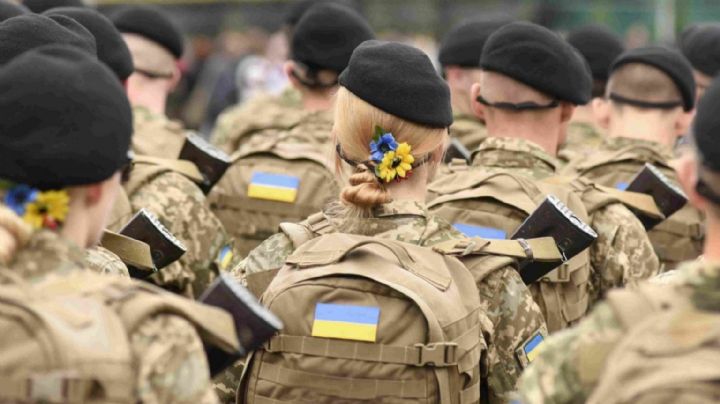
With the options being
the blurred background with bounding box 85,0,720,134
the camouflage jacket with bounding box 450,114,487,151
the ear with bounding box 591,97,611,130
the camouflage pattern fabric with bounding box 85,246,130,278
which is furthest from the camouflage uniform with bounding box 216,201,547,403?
the blurred background with bounding box 85,0,720,134

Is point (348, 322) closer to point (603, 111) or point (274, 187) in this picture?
point (274, 187)

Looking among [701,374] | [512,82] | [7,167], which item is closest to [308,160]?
[512,82]

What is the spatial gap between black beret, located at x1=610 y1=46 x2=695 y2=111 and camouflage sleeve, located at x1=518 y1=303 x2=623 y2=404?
4.18 m

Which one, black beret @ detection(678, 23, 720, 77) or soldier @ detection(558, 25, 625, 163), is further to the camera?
soldier @ detection(558, 25, 625, 163)

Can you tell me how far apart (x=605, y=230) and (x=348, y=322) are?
6.29 ft

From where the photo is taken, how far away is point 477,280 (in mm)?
4652

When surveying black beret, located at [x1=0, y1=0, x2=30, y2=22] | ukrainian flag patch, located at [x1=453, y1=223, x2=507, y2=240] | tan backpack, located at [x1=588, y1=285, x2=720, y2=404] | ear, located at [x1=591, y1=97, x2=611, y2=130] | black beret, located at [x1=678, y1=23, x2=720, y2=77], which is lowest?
tan backpack, located at [x1=588, y1=285, x2=720, y2=404]

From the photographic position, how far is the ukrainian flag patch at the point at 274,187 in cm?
691

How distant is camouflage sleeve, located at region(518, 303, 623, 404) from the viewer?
3.26 meters

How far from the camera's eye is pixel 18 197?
133 inches

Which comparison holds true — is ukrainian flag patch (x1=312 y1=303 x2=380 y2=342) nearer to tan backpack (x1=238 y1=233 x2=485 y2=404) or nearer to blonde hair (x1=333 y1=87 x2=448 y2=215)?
tan backpack (x1=238 y1=233 x2=485 y2=404)

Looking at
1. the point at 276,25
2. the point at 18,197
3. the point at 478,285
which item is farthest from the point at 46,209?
the point at 276,25

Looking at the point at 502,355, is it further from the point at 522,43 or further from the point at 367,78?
the point at 522,43

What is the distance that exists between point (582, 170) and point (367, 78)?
2762mm
